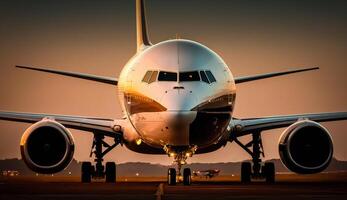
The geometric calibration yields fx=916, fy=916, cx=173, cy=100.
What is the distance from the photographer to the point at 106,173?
32.2 m

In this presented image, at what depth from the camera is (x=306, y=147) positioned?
28688 millimetres

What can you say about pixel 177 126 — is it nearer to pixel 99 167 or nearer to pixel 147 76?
pixel 147 76

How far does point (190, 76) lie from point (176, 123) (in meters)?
1.86

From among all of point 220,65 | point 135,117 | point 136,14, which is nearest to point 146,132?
point 135,117

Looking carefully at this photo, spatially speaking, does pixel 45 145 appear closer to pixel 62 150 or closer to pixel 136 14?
pixel 62 150

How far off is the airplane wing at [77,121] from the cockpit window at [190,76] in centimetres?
470

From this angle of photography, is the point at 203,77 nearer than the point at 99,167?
Yes

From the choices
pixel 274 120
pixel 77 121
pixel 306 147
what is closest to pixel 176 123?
pixel 306 147

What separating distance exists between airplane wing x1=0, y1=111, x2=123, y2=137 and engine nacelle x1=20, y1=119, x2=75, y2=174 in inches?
61.4

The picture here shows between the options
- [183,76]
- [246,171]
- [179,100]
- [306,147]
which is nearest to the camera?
[179,100]

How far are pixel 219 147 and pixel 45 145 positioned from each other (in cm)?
596

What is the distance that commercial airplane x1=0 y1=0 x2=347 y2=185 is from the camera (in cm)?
2522

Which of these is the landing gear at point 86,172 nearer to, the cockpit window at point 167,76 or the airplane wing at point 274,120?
the airplane wing at point 274,120

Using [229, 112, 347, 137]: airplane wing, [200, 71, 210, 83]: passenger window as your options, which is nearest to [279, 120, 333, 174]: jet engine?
[229, 112, 347, 137]: airplane wing
